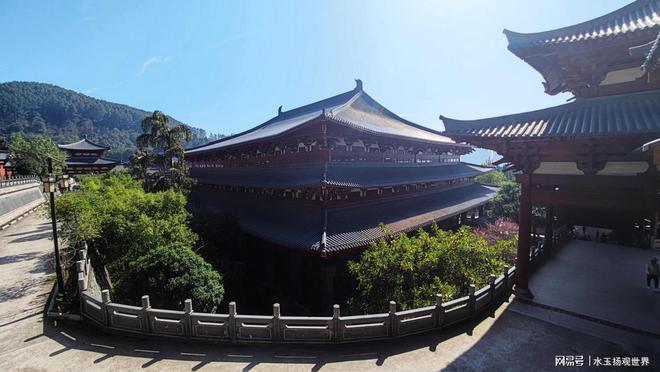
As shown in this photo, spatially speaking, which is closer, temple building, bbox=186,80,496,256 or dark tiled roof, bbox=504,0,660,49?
dark tiled roof, bbox=504,0,660,49

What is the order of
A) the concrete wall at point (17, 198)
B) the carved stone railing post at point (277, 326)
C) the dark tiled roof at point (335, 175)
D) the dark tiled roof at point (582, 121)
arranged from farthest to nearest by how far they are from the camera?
the concrete wall at point (17, 198)
the dark tiled roof at point (335, 175)
the carved stone railing post at point (277, 326)
the dark tiled roof at point (582, 121)

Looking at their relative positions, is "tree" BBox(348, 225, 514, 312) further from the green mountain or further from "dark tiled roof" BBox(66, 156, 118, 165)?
the green mountain

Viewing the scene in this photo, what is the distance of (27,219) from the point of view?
26.4 m

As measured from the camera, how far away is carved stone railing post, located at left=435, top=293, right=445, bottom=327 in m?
8.78

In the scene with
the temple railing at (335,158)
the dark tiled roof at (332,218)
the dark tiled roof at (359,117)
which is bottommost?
the dark tiled roof at (332,218)

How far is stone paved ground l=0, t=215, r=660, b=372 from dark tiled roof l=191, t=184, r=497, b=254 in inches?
171

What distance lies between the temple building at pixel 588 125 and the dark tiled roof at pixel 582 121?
0.06 feet

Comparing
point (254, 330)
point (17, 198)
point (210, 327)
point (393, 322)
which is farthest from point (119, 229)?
point (17, 198)

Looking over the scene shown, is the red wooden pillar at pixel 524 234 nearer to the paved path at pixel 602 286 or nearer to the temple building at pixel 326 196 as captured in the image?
the paved path at pixel 602 286

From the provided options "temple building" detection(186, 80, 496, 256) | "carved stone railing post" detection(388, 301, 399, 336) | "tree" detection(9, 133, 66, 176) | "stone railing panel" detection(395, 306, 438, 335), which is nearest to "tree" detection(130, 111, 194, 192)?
"temple building" detection(186, 80, 496, 256)

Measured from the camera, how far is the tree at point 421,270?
32.4ft

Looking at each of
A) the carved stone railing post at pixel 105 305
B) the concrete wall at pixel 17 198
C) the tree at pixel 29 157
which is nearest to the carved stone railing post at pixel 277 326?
the carved stone railing post at pixel 105 305

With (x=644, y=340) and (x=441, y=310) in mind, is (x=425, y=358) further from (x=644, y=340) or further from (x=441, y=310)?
(x=644, y=340)

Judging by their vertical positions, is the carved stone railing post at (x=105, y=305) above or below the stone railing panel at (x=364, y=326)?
above
